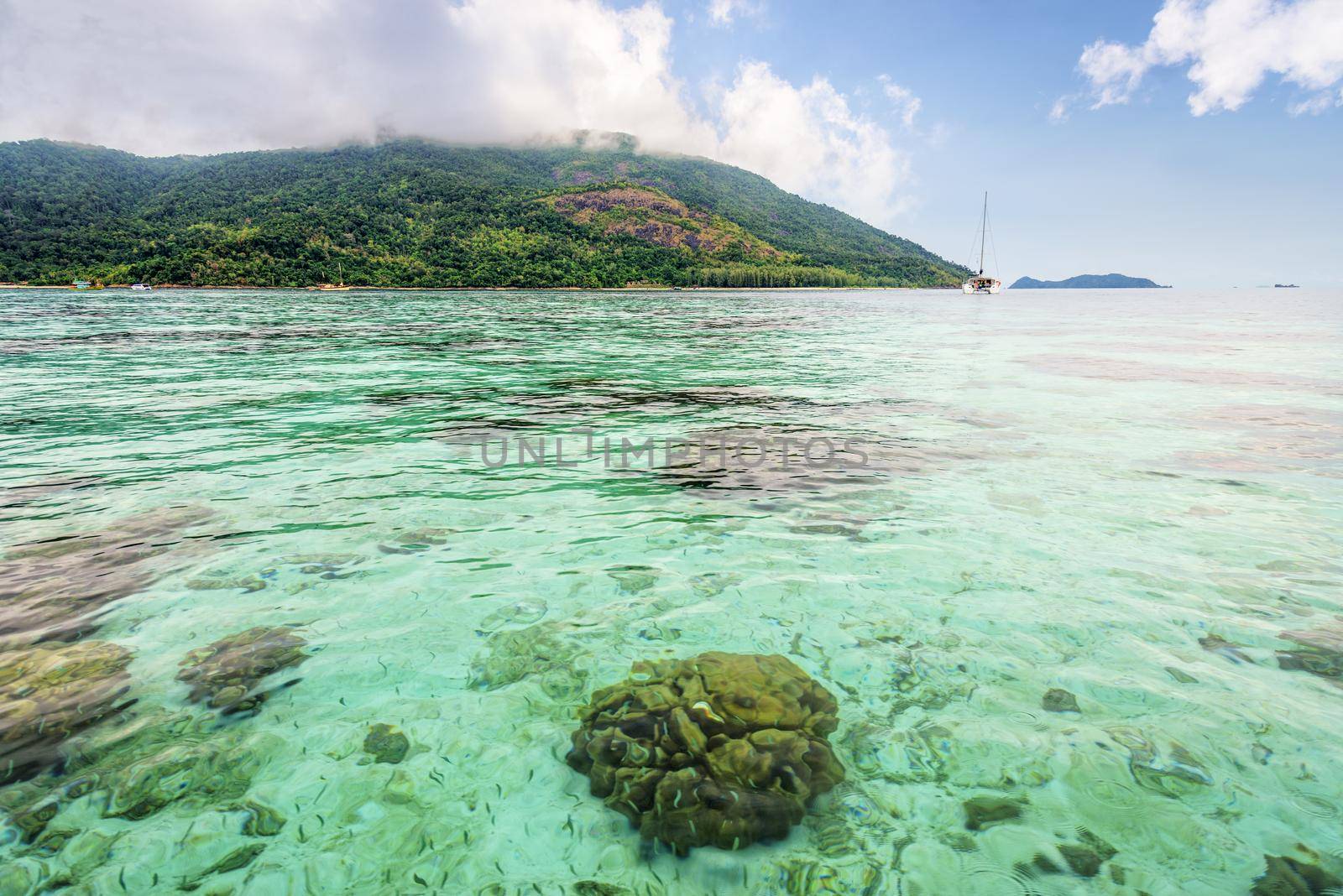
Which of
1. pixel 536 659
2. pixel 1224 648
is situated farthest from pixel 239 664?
pixel 1224 648

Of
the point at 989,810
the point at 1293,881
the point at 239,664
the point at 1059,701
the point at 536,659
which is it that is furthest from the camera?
the point at 536,659

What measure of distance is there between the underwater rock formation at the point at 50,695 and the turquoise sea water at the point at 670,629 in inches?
4.2

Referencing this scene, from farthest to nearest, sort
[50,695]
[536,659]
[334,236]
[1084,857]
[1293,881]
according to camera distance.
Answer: [334,236] < [536,659] < [50,695] < [1084,857] < [1293,881]

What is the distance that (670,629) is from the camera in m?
5.66

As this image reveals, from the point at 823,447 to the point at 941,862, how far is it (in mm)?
9083

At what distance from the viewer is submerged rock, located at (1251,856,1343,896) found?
3105 millimetres

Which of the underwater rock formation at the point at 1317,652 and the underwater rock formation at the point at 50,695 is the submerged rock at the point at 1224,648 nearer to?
the underwater rock formation at the point at 1317,652

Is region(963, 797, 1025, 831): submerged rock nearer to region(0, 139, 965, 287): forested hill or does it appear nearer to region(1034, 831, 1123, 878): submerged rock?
region(1034, 831, 1123, 878): submerged rock

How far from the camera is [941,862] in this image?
3334 millimetres

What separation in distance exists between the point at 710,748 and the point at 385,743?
2.34 meters

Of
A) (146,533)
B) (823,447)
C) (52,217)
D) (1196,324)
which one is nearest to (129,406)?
(146,533)

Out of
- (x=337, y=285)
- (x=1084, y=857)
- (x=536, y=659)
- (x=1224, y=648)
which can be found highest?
(x=337, y=285)

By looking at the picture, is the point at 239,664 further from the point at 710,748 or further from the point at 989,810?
the point at 989,810

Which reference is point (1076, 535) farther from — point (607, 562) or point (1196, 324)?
point (1196, 324)
